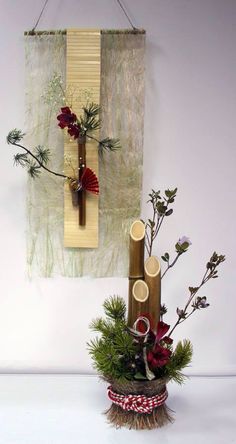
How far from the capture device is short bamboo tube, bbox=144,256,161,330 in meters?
1.05

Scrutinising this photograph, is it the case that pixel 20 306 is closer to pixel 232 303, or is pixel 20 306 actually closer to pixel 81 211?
pixel 81 211

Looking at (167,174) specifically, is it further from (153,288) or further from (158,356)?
(158,356)

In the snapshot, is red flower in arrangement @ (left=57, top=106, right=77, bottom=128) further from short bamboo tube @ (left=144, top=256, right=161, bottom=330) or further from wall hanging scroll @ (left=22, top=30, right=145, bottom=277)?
short bamboo tube @ (left=144, top=256, right=161, bottom=330)

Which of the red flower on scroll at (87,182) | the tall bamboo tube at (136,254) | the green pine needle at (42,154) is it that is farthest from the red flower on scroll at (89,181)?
the tall bamboo tube at (136,254)

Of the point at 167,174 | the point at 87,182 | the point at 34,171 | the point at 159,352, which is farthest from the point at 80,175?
the point at 159,352

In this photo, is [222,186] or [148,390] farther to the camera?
[222,186]

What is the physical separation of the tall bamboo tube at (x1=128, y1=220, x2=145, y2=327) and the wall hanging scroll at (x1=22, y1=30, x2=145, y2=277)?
0.24 metres

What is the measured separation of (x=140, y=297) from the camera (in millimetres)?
1032

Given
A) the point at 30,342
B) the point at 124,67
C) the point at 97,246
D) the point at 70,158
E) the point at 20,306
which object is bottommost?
the point at 30,342

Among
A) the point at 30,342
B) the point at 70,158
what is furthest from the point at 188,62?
the point at 30,342

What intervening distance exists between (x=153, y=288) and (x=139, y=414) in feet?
0.92

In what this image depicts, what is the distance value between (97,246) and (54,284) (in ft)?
0.55

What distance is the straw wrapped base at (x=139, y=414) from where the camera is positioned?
1005 millimetres

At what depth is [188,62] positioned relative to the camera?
49.9 inches
